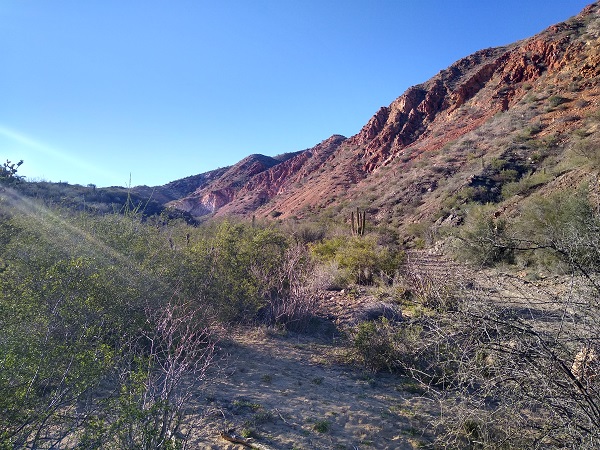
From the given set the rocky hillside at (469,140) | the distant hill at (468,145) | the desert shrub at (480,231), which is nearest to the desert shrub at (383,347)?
the desert shrub at (480,231)

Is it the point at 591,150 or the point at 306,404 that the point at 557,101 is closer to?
the point at 591,150

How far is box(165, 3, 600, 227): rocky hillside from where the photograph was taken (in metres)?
21.8

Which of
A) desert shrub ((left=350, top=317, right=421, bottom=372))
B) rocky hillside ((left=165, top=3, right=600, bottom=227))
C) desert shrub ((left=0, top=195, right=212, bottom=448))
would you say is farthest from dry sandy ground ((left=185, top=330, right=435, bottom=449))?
rocky hillside ((left=165, top=3, right=600, bottom=227))

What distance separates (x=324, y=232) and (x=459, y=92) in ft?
93.9

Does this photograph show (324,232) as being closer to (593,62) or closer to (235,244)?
(235,244)

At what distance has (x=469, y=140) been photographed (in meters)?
30.7

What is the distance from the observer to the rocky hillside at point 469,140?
2181 cm

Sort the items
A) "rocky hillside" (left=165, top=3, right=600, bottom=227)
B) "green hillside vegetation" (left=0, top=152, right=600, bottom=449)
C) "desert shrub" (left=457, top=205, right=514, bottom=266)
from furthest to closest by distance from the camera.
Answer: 1. "rocky hillside" (left=165, top=3, right=600, bottom=227)
2. "desert shrub" (left=457, top=205, right=514, bottom=266)
3. "green hillside vegetation" (left=0, top=152, right=600, bottom=449)

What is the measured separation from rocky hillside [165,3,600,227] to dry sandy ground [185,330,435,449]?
13498mm

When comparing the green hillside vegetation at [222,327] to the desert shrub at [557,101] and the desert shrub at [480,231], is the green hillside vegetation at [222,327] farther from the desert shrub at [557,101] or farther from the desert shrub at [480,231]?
the desert shrub at [557,101]

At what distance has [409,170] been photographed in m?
32.8

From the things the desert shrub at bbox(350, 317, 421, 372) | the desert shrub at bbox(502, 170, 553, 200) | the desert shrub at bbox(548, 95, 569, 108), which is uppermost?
the desert shrub at bbox(548, 95, 569, 108)

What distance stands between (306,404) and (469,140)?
1192 inches

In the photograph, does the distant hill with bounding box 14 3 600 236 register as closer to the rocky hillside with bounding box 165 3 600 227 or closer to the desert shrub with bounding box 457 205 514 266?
the rocky hillside with bounding box 165 3 600 227
